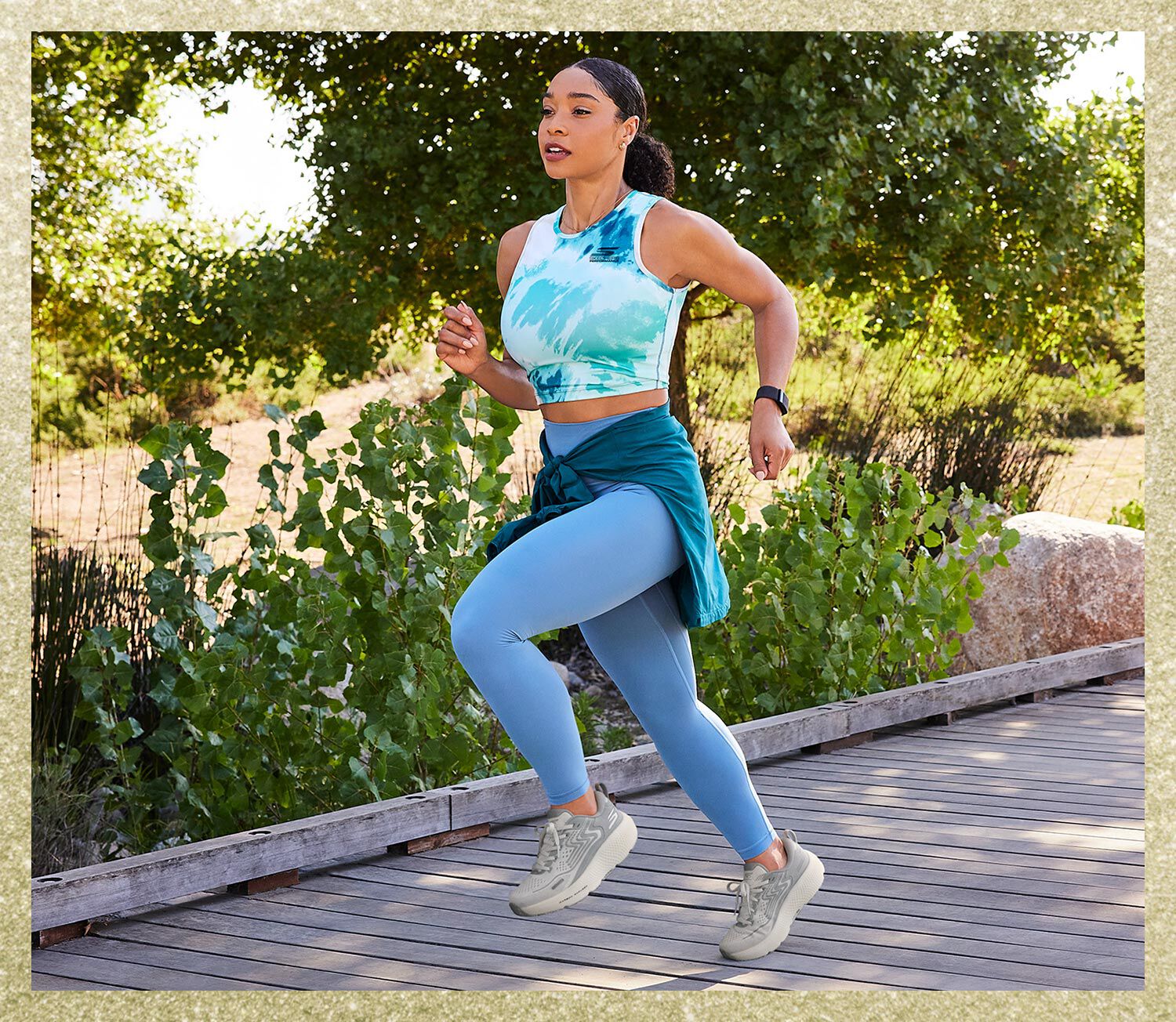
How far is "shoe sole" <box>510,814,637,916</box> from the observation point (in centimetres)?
240

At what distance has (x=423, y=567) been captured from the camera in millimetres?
3443

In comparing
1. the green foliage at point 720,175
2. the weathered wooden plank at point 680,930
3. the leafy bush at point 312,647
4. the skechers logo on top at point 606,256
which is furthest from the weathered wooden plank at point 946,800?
the green foliage at point 720,175

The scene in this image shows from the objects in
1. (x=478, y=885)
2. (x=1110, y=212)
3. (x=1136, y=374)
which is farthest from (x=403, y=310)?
(x=1136, y=374)

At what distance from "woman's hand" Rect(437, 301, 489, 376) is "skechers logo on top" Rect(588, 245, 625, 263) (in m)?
0.22

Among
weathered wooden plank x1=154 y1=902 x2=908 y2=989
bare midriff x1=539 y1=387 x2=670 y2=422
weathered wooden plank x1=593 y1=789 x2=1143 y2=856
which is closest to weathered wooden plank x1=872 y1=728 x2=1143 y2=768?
weathered wooden plank x1=593 y1=789 x2=1143 y2=856

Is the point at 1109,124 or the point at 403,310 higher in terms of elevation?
the point at 1109,124

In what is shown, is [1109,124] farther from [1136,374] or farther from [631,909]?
[1136,374]

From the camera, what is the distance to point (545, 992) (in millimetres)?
2137

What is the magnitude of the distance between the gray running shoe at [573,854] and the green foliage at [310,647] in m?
0.94

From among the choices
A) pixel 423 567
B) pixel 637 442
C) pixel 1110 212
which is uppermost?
pixel 1110 212

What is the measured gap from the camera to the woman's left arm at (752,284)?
92.7 inches

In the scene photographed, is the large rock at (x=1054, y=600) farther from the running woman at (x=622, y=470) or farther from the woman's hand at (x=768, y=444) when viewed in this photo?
the woman's hand at (x=768, y=444)

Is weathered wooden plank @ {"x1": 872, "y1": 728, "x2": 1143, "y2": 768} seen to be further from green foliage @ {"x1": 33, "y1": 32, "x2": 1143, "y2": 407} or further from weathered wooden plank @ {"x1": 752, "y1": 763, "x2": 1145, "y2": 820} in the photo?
green foliage @ {"x1": 33, "y1": 32, "x2": 1143, "y2": 407}

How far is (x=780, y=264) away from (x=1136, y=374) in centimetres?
1250
